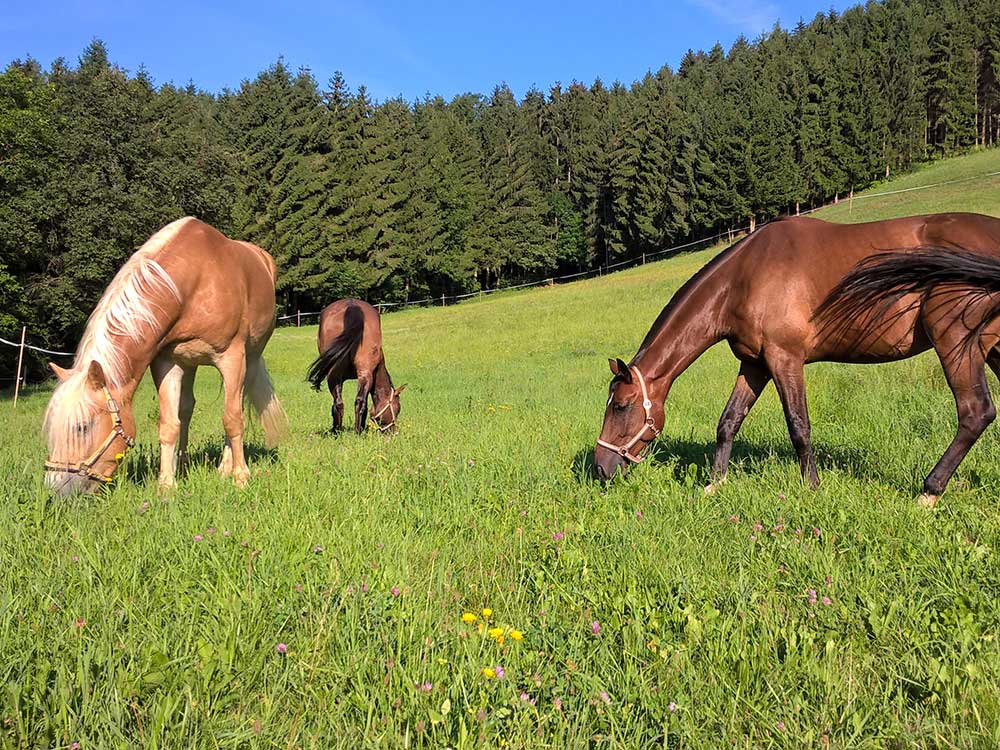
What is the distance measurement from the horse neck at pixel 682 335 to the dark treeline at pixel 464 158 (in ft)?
89.0

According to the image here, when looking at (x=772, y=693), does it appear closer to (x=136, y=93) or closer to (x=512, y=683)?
(x=512, y=683)

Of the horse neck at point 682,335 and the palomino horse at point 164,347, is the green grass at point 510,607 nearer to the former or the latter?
the palomino horse at point 164,347

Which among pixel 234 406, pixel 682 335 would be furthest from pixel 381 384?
pixel 682 335

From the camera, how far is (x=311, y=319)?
53.3 m

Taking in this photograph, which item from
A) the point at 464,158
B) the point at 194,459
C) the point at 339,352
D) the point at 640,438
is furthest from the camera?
the point at 464,158

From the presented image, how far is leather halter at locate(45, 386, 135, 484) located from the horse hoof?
563cm

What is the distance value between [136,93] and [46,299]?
50.3 feet

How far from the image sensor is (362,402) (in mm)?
10094

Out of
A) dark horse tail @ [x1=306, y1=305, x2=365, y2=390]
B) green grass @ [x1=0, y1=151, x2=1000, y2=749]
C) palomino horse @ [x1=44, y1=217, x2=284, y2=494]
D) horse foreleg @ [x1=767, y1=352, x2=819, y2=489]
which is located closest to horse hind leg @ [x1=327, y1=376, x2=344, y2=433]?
dark horse tail @ [x1=306, y1=305, x2=365, y2=390]

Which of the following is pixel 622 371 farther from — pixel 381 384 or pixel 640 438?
pixel 381 384

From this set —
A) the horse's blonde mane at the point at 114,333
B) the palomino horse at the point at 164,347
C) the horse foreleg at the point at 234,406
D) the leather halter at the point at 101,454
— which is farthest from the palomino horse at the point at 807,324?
the horse's blonde mane at the point at 114,333

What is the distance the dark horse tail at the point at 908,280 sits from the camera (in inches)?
178

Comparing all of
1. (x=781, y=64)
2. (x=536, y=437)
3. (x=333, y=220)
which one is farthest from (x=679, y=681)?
(x=781, y=64)

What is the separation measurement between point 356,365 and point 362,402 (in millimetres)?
798
